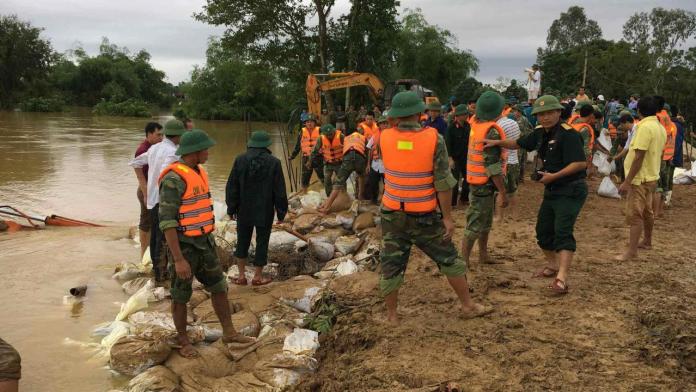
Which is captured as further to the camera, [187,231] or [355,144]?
[355,144]

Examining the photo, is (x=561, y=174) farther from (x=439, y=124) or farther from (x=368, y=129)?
(x=368, y=129)

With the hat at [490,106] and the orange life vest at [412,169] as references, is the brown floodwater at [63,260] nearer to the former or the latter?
the orange life vest at [412,169]

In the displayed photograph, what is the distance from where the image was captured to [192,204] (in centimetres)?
370

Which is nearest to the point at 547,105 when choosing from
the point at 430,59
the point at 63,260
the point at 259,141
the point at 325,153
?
the point at 259,141

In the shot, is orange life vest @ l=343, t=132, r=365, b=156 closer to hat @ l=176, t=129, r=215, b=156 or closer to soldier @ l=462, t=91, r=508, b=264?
soldier @ l=462, t=91, r=508, b=264

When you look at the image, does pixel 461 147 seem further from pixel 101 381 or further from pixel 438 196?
pixel 101 381

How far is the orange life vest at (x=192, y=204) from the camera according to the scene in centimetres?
367

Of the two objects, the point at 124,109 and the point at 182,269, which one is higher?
the point at 124,109

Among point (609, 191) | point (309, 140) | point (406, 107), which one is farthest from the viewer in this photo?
point (309, 140)

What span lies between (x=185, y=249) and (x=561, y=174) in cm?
295

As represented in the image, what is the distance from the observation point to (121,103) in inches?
1987

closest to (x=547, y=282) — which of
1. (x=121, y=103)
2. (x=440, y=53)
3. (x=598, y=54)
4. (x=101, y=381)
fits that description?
(x=101, y=381)

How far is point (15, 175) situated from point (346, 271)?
13647 mm

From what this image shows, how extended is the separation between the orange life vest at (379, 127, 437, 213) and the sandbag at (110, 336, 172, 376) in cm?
205
